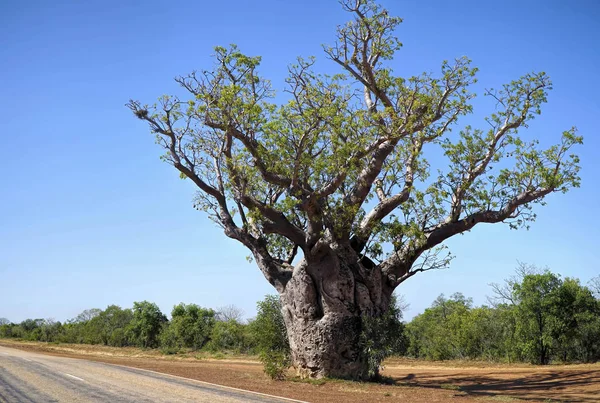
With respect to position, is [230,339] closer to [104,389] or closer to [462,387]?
[462,387]

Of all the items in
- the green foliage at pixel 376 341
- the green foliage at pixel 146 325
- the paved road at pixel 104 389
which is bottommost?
the paved road at pixel 104 389

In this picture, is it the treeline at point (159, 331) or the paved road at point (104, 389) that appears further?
the treeline at point (159, 331)

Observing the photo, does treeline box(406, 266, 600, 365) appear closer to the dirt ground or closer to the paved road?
the dirt ground

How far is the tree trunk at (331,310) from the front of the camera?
18031mm

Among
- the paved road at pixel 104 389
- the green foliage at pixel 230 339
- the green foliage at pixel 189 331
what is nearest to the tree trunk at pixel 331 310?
the paved road at pixel 104 389

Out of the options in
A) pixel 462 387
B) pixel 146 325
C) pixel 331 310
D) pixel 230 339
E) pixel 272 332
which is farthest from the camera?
pixel 146 325

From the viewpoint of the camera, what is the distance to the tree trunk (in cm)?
1803

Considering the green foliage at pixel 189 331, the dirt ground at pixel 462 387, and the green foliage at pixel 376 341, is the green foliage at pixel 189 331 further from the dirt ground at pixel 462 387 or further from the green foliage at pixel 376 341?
the green foliage at pixel 376 341

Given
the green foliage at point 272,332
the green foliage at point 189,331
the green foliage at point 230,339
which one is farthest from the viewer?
the green foliage at point 189,331

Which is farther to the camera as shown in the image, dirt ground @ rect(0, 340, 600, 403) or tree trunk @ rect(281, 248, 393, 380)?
tree trunk @ rect(281, 248, 393, 380)

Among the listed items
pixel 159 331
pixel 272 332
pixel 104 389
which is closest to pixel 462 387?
pixel 272 332

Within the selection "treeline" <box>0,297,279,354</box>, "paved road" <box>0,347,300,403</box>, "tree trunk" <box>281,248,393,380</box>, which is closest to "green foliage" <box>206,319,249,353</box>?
"treeline" <box>0,297,279,354</box>

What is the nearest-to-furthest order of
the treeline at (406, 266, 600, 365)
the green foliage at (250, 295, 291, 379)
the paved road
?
the paved road
the green foliage at (250, 295, 291, 379)
the treeline at (406, 266, 600, 365)

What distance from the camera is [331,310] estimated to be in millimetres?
18438
